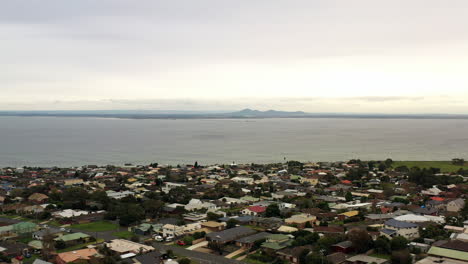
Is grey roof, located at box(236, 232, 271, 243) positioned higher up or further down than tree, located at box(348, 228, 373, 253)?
further down

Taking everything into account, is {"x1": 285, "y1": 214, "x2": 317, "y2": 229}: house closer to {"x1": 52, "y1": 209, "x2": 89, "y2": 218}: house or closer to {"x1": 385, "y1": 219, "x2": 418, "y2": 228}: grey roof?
{"x1": 385, "y1": 219, "x2": 418, "y2": 228}: grey roof

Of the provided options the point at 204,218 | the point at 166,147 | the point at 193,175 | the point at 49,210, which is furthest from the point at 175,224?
the point at 166,147

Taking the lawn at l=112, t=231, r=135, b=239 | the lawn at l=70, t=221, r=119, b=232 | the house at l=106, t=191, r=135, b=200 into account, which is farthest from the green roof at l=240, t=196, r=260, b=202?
the lawn at l=112, t=231, r=135, b=239

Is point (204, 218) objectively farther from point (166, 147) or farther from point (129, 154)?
point (166, 147)

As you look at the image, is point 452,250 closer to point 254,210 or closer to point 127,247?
point 254,210

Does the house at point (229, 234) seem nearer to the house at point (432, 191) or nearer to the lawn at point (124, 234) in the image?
the lawn at point (124, 234)

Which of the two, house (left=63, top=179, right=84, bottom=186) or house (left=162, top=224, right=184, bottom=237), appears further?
house (left=63, top=179, right=84, bottom=186)

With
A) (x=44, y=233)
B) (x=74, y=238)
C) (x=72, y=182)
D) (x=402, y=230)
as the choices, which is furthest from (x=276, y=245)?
(x=72, y=182)

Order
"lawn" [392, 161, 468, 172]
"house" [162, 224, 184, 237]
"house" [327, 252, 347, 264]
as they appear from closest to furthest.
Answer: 1. "house" [327, 252, 347, 264]
2. "house" [162, 224, 184, 237]
3. "lawn" [392, 161, 468, 172]
